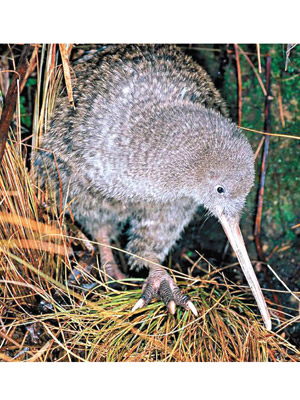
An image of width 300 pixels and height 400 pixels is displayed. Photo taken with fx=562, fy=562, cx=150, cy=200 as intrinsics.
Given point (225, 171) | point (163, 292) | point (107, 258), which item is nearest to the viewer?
point (225, 171)

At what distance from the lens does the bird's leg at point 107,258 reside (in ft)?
7.37

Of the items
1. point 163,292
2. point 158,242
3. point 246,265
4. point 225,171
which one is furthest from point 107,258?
point 225,171

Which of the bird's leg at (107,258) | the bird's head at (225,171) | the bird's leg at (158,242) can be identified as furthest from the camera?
the bird's leg at (107,258)

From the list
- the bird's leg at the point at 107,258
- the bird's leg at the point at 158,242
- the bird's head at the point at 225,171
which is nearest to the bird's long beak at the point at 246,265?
the bird's head at the point at 225,171

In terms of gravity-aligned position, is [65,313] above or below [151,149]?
below

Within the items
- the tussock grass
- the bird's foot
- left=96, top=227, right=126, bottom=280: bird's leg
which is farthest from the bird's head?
left=96, top=227, right=126, bottom=280: bird's leg

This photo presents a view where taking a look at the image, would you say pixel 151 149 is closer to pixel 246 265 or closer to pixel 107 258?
pixel 246 265

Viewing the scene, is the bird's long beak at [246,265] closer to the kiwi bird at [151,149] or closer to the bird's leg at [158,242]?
the kiwi bird at [151,149]

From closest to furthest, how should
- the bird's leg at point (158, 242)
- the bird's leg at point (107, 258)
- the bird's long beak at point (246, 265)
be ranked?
1. the bird's long beak at point (246, 265)
2. the bird's leg at point (158, 242)
3. the bird's leg at point (107, 258)

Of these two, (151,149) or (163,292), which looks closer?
(151,149)

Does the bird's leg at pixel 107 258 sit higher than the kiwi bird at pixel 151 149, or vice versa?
the kiwi bird at pixel 151 149

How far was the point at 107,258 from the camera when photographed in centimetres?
228

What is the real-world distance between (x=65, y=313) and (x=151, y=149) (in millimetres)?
600

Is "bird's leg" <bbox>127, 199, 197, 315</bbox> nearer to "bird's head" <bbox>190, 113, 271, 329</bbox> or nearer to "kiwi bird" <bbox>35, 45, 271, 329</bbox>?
"kiwi bird" <bbox>35, 45, 271, 329</bbox>
